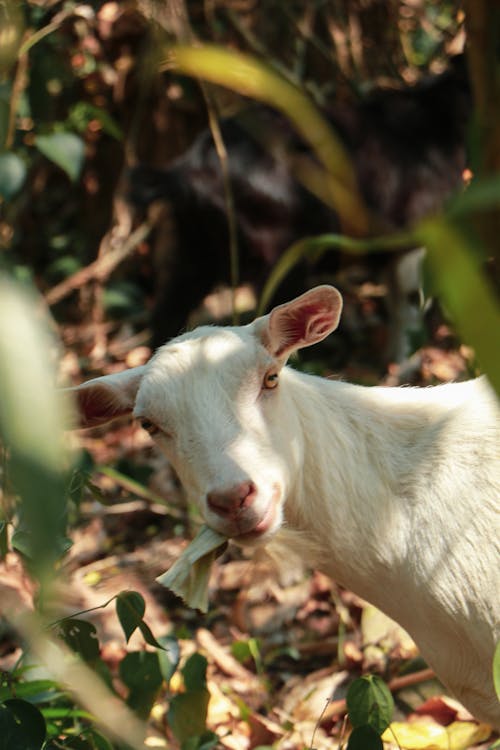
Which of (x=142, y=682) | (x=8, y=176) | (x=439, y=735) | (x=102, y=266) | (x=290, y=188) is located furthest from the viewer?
(x=102, y=266)

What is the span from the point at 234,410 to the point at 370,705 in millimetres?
937

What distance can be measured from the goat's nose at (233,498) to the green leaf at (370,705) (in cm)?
71

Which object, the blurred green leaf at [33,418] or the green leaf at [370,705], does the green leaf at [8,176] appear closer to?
the green leaf at [370,705]

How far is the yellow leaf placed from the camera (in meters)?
3.11

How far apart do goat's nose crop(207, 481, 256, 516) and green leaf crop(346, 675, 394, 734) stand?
71cm

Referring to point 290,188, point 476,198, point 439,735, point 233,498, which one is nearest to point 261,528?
point 233,498

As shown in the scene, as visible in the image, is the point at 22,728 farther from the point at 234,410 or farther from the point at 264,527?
the point at 234,410

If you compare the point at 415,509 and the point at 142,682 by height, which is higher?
the point at 415,509

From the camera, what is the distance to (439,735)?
3.16 meters

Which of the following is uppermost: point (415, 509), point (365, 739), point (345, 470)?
Answer: point (345, 470)

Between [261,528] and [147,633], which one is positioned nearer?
[261,528]

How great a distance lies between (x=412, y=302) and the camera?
661cm

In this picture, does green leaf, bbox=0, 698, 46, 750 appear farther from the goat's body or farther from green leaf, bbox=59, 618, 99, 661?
the goat's body

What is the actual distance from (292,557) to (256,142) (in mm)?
3812
